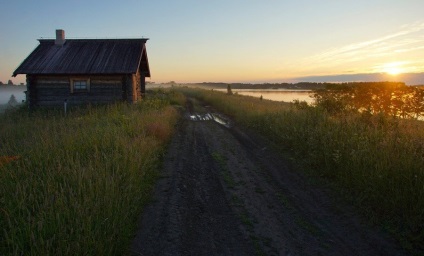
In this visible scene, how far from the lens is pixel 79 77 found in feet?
63.6

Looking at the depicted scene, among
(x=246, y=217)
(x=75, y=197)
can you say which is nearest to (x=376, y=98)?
(x=246, y=217)

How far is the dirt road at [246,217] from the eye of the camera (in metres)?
3.93

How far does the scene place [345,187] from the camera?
6.00 metres

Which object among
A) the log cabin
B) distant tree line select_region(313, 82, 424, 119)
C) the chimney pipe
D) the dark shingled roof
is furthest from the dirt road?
the chimney pipe

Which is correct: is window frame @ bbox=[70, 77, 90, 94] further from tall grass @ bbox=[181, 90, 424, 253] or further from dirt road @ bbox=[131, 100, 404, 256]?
tall grass @ bbox=[181, 90, 424, 253]

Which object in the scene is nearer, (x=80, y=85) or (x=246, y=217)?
(x=246, y=217)

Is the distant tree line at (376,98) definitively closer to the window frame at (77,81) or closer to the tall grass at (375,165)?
the tall grass at (375,165)

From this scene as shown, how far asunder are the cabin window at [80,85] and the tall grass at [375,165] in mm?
14972

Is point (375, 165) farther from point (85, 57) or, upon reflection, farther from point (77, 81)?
point (85, 57)

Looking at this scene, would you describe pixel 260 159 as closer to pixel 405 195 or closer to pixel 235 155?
pixel 235 155

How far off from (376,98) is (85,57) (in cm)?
1863

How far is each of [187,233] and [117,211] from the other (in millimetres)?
1141

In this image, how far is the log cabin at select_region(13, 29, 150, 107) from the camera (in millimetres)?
18719

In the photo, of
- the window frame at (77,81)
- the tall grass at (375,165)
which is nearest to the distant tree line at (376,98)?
the tall grass at (375,165)
